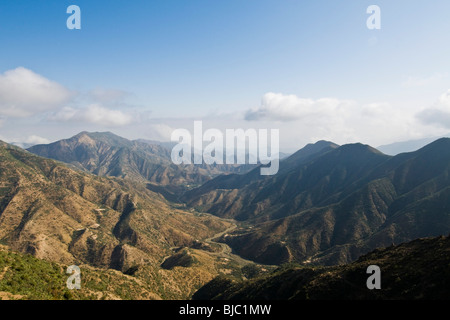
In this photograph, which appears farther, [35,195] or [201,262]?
[35,195]

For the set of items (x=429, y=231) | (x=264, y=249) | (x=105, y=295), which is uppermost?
(x=105, y=295)

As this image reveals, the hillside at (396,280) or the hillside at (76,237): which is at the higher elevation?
the hillside at (396,280)

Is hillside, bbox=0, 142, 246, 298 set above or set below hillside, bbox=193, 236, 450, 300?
below

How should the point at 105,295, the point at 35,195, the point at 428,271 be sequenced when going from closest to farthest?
the point at 428,271 → the point at 105,295 → the point at 35,195

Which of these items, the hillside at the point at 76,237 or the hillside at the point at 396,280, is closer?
the hillside at the point at 396,280

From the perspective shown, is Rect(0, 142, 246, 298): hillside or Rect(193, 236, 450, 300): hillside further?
Rect(0, 142, 246, 298): hillside

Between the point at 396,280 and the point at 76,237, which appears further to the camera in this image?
the point at 76,237

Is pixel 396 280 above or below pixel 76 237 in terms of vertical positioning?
above

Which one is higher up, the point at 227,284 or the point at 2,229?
the point at 2,229
